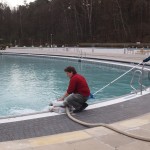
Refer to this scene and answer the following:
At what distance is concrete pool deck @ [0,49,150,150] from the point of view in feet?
14.0

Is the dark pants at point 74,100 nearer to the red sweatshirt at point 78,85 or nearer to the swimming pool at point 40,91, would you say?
the red sweatshirt at point 78,85

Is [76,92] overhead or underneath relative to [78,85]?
underneath

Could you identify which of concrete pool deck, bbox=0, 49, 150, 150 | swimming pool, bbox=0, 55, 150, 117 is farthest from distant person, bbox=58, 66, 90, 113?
swimming pool, bbox=0, 55, 150, 117

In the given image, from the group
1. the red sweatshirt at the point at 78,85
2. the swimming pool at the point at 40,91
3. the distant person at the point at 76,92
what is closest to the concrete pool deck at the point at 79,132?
the distant person at the point at 76,92

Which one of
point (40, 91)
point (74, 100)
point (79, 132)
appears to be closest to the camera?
point (79, 132)

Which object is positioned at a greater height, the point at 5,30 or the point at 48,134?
the point at 5,30

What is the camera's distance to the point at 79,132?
489 cm

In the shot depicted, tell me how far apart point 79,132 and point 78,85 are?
1.44m

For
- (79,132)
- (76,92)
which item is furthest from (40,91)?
(79,132)

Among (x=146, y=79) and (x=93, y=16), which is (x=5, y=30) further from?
(x=146, y=79)

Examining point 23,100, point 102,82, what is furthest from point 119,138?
point 102,82

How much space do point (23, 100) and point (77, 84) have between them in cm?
564

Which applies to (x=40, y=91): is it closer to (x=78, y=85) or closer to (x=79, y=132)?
(x=78, y=85)

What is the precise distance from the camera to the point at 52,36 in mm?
60906
